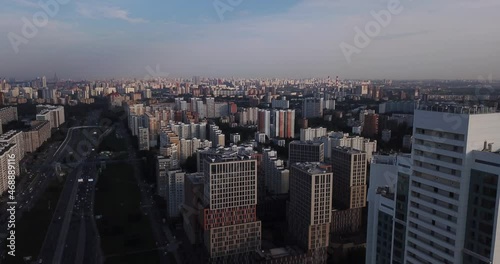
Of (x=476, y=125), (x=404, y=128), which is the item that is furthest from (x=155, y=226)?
(x=404, y=128)

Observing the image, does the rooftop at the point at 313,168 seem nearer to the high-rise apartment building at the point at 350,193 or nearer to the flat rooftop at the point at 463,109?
the high-rise apartment building at the point at 350,193

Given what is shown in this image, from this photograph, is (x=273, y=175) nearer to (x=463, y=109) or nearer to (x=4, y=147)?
(x=463, y=109)

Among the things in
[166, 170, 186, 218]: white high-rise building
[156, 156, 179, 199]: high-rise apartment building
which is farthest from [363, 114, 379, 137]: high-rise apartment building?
[166, 170, 186, 218]: white high-rise building

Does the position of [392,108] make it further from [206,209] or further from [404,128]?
[206,209]

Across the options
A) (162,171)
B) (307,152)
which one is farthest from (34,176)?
(307,152)

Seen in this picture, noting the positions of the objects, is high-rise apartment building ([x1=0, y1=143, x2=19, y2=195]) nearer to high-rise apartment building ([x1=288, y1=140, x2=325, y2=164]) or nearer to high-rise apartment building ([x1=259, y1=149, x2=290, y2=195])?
high-rise apartment building ([x1=259, y1=149, x2=290, y2=195])

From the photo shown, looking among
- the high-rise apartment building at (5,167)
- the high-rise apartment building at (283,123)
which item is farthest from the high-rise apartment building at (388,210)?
the high-rise apartment building at (283,123)
